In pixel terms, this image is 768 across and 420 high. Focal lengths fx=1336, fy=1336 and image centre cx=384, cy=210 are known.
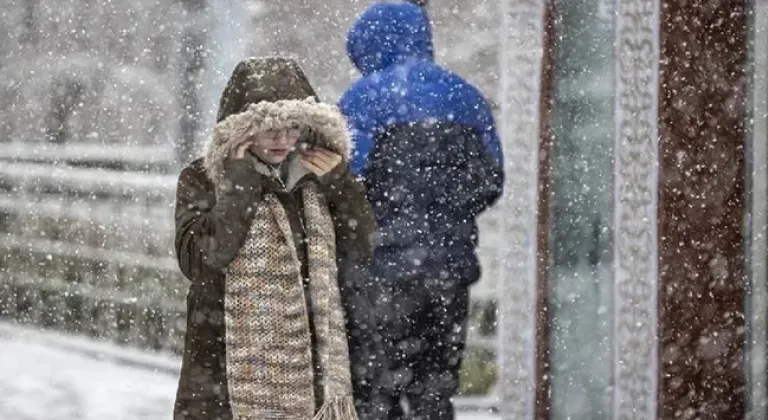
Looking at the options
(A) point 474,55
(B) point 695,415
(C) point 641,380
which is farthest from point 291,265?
(A) point 474,55

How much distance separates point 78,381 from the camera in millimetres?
6645

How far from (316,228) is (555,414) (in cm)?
102

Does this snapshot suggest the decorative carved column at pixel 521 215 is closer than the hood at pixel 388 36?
Yes

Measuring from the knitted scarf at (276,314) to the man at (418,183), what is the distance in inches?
24.9

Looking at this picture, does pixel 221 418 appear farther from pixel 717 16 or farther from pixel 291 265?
pixel 717 16

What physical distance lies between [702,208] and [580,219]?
15.4 inches

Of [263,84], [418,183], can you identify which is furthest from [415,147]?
[263,84]

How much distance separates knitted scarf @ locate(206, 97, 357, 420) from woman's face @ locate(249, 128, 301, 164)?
49 mm

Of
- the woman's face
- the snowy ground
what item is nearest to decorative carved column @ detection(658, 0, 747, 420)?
the woman's face

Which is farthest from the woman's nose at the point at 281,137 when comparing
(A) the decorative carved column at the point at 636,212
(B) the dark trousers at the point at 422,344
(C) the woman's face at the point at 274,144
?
(A) the decorative carved column at the point at 636,212

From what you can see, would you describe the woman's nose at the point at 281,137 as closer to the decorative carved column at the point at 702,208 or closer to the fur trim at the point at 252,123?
the fur trim at the point at 252,123

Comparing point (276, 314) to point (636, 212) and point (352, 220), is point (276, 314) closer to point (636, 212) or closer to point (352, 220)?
point (352, 220)

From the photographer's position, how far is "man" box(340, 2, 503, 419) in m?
3.79

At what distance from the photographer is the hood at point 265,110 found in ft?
10.1
